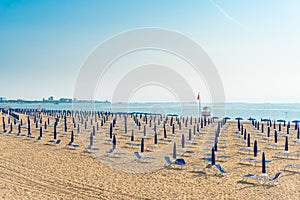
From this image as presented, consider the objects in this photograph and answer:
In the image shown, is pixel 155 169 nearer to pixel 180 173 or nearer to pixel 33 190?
pixel 180 173

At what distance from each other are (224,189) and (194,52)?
11695mm

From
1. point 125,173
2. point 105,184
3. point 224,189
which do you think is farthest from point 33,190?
point 224,189

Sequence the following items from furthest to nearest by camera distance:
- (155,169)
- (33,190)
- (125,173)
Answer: (155,169), (125,173), (33,190)

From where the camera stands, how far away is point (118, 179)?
1029 centimetres

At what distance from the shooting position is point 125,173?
11164mm

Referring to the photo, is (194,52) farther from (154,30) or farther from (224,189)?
(224,189)

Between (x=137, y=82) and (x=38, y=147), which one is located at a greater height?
(x=137, y=82)

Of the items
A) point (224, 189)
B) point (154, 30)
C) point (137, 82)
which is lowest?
point (224, 189)

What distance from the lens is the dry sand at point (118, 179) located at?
856 cm

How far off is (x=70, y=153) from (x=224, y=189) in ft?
27.7

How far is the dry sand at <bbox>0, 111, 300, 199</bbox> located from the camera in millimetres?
8562

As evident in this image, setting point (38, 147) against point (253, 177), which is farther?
point (38, 147)

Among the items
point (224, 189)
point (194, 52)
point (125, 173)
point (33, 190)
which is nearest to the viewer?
point (33, 190)

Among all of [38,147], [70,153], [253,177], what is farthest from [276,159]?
[38,147]
